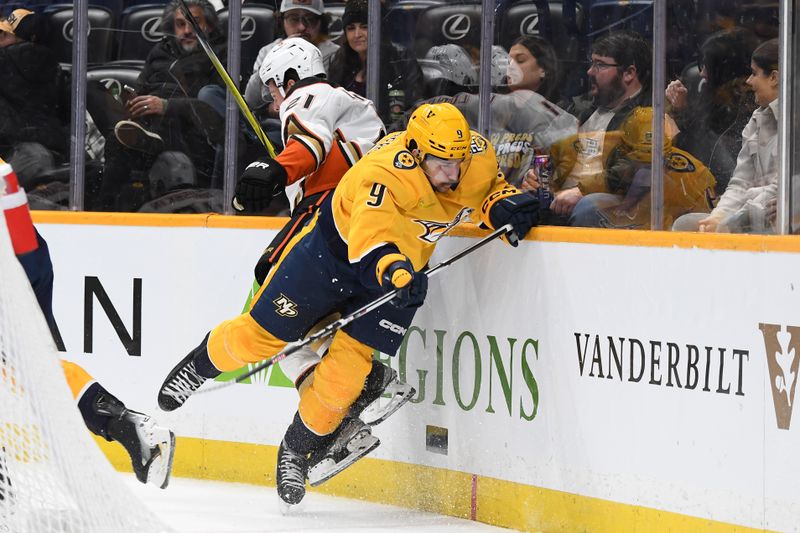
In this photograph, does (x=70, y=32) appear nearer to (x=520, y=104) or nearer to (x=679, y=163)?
(x=520, y=104)

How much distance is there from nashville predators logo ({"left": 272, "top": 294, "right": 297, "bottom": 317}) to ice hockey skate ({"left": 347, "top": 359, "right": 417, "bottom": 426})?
28 cm

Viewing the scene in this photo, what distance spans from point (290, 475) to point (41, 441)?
1302 mm

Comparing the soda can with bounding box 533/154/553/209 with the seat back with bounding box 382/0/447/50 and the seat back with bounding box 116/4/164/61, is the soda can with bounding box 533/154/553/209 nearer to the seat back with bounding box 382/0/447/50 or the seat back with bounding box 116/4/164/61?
the seat back with bounding box 382/0/447/50

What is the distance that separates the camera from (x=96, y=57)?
488 centimetres

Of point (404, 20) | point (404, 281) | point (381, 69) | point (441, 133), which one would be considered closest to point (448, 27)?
point (404, 20)

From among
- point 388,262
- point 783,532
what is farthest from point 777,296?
point 388,262

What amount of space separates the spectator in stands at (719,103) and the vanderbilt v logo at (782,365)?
0.46 meters

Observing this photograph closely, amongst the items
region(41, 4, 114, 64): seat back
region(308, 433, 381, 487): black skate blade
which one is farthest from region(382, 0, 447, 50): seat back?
region(308, 433, 381, 487): black skate blade

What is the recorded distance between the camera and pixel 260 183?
155 inches

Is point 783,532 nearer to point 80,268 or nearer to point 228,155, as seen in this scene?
point 228,155

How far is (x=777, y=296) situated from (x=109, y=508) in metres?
1.52

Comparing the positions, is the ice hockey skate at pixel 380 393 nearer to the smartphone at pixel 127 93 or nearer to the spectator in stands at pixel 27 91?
the smartphone at pixel 127 93

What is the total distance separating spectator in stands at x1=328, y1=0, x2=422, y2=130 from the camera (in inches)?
169

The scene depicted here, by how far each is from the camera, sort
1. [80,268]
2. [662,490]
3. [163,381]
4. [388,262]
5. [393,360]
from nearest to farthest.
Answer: [662,490]
[388,262]
[393,360]
[163,381]
[80,268]
